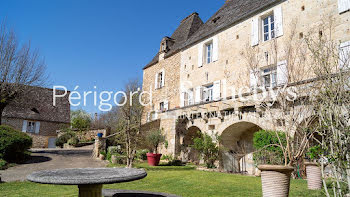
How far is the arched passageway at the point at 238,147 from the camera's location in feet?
31.0

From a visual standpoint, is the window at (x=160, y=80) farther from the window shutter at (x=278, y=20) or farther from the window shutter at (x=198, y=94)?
the window shutter at (x=278, y=20)

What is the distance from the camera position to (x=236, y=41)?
11883 mm

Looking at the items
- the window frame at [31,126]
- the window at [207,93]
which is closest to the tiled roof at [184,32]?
the window at [207,93]

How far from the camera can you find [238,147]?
403 inches

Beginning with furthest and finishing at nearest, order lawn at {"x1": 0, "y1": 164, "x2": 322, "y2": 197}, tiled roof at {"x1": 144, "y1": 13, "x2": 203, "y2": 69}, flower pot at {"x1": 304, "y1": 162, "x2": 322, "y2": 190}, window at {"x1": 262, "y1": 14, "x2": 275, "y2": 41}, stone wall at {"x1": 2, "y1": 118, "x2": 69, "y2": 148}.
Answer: stone wall at {"x1": 2, "y1": 118, "x2": 69, "y2": 148} → tiled roof at {"x1": 144, "y1": 13, "x2": 203, "y2": 69} → window at {"x1": 262, "y1": 14, "x2": 275, "y2": 41} → flower pot at {"x1": 304, "y1": 162, "x2": 322, "y2": 190} → lawn at {"x1": 0, "y1": 164, "x2": 322, "y2": 197}

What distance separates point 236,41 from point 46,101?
19.9 metres

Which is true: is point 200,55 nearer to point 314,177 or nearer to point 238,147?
point 238,147

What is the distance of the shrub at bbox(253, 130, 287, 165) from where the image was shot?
7.06 metres

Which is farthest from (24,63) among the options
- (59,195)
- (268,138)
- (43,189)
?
(268,138)

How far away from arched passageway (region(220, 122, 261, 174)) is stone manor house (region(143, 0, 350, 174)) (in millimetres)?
11

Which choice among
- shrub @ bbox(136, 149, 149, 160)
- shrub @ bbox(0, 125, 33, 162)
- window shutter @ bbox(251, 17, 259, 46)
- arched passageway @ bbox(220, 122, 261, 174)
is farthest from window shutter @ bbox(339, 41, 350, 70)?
shrub @ bbox(0, 125, 33, 162)

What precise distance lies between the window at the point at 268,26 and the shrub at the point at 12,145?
11982 millimetres

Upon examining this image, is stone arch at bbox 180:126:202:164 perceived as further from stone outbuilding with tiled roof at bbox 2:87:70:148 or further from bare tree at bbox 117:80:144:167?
stone outbuilding with tiled roof at bbox 2:87:70:148

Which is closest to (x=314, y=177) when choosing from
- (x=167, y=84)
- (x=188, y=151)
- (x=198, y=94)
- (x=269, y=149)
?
(x=269, y=149)
